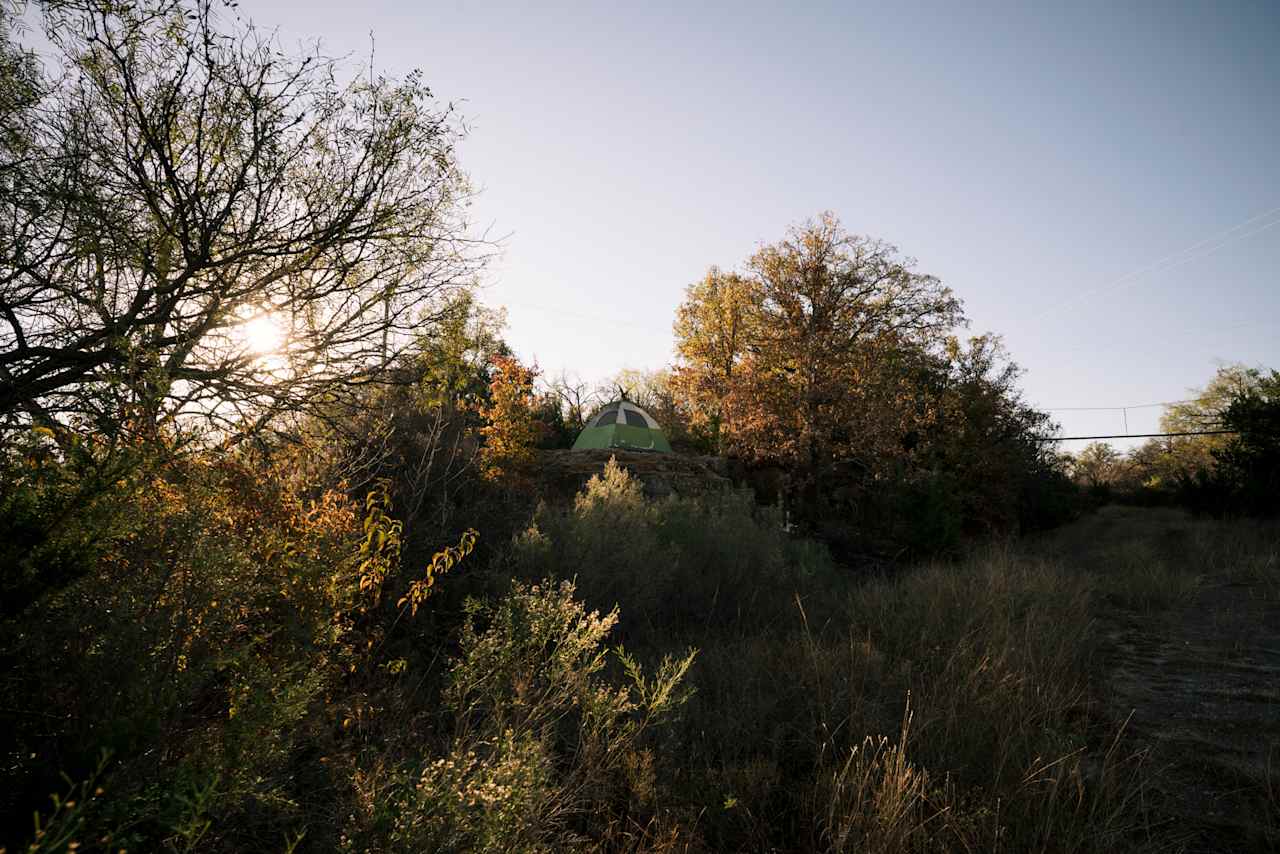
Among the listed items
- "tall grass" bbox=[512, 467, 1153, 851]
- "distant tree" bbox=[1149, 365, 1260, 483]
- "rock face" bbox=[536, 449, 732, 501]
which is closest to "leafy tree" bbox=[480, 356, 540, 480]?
"rock face" bbox=[536, 449, 732, 501]

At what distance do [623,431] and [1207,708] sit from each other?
57.4 ft

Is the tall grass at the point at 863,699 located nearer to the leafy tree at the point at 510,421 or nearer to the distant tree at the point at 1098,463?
the leafy tree at the point at 510,421

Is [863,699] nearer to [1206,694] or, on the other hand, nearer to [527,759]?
[527,759]

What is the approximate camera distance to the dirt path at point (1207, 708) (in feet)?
9.50

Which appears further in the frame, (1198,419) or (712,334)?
(1198,419)

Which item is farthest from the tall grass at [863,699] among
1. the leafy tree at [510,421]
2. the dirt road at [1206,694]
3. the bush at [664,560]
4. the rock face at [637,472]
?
the leafy tree at [510,421]

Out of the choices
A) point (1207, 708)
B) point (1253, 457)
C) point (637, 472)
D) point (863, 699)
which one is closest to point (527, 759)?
point (863, 699)

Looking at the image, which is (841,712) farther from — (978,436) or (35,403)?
(978,436)

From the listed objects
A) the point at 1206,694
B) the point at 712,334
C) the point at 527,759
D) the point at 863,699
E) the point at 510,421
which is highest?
the point at 712,334

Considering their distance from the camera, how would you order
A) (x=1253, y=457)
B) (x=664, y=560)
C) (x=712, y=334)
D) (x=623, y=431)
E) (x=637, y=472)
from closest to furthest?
(x=664, y=560), (x=637, y=472), (x=1253, y=457), (x=623, y=431), (x=712, y=334)

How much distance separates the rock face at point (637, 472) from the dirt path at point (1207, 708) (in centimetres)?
617

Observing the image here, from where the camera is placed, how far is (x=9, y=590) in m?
1.66

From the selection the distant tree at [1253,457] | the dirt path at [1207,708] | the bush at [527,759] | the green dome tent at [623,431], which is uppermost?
the green dome tent at [623,431]

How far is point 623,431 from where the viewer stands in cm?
2106
